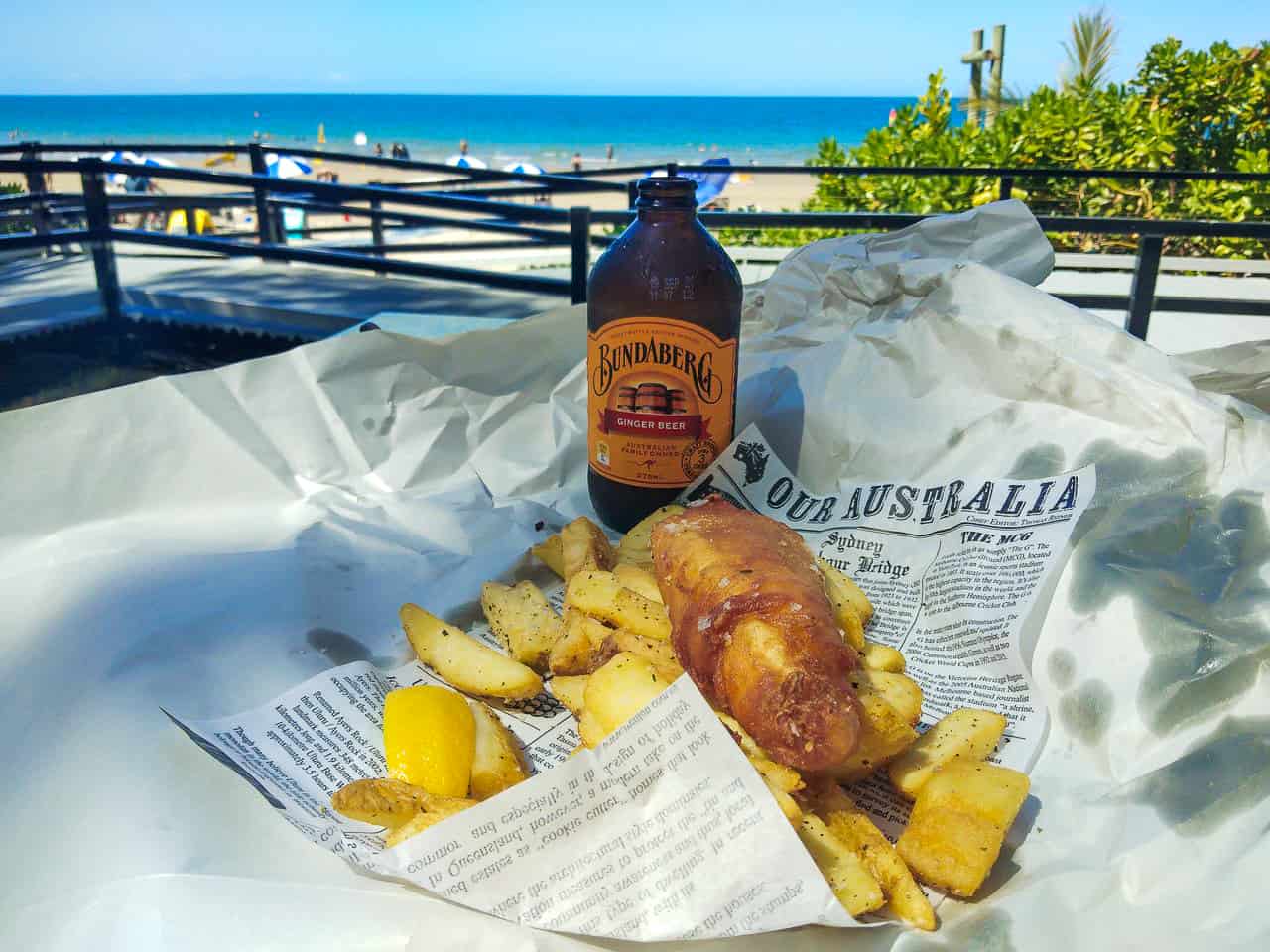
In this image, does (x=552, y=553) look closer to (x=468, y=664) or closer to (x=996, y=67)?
(x=468, y=664)

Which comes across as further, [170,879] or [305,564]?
[305,564]

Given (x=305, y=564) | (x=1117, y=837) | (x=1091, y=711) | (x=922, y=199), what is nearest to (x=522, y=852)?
(x=1117, y=837)

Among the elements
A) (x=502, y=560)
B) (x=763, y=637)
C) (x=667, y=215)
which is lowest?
(x=502, y=560)

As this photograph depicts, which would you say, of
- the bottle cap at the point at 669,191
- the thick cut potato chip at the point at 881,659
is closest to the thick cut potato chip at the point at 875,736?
the thick cut potato chip at the point at 881,659

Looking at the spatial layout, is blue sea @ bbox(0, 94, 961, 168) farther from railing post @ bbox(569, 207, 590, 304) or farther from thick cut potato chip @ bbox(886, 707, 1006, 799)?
thick cut potato chip @ bbox(886, 707, 1006, 799)

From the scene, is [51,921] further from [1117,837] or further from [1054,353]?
[1054,353]

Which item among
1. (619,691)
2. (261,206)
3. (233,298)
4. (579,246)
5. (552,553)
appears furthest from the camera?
(261,206)

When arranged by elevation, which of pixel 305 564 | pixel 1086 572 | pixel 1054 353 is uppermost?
pixel 1054 353

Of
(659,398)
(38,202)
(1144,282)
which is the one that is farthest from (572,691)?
(38,202)
